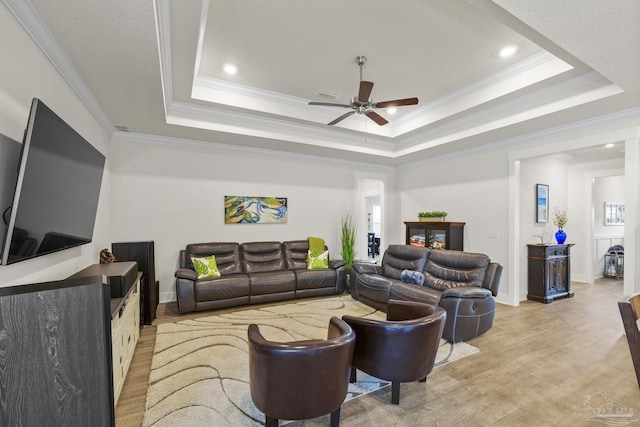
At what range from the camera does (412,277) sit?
4234mm

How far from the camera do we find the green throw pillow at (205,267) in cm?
452

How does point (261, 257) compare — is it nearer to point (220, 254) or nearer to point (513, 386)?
point (220, 254)

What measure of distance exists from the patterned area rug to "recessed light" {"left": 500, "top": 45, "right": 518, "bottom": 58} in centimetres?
327

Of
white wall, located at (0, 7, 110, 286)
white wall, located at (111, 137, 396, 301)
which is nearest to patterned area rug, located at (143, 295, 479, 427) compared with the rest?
white wall, located at (0, 7, 110, 286)

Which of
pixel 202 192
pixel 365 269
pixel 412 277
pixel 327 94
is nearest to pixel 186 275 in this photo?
pixel 202 192

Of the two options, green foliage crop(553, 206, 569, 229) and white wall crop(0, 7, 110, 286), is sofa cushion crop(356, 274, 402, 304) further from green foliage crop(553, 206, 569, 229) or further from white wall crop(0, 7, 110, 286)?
green foliage crop(553, 206, 569, 229)

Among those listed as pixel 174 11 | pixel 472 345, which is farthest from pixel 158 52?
pixel 472 345

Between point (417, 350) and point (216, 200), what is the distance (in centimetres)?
424

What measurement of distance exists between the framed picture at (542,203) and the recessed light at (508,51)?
3.00 metres

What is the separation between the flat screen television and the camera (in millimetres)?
1632

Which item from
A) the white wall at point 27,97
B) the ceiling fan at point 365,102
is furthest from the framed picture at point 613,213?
the white wall at point 27,97

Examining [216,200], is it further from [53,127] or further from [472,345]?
[472,345]

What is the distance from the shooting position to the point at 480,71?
12.5ft

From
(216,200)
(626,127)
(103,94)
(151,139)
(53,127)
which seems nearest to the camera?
(53,127)
